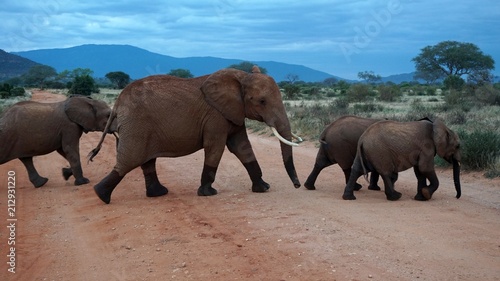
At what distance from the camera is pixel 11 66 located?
116312 millimetres

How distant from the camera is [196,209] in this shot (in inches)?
347

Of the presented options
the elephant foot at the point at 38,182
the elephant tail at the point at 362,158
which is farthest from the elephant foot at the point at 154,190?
the elephant tail at the point at 362,158

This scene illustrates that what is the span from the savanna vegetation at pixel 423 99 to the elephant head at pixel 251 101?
4.05 m

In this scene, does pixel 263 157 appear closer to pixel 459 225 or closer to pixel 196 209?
pixel 196 209

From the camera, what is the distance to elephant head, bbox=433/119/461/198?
29.5 feet

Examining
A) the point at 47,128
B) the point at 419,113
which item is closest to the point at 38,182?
the point at 47,128

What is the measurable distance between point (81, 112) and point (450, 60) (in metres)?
57.5

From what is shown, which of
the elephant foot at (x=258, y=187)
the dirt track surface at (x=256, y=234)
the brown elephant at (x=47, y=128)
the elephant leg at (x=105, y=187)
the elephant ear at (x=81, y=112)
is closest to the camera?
the dirt track surface at (x=256, y=234)

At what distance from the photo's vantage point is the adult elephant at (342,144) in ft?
32.4

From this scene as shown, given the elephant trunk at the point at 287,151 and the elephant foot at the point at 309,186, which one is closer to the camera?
the elephant trunk at the point at 287,151

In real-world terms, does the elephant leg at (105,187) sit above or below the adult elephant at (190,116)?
below

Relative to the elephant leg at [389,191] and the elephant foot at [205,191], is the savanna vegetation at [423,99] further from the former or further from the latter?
the elephant foot at [205,191]

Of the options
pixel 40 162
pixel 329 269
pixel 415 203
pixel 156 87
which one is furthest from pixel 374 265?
pixel 40 162

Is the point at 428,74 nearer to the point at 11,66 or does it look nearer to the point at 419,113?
the point at 419,113
